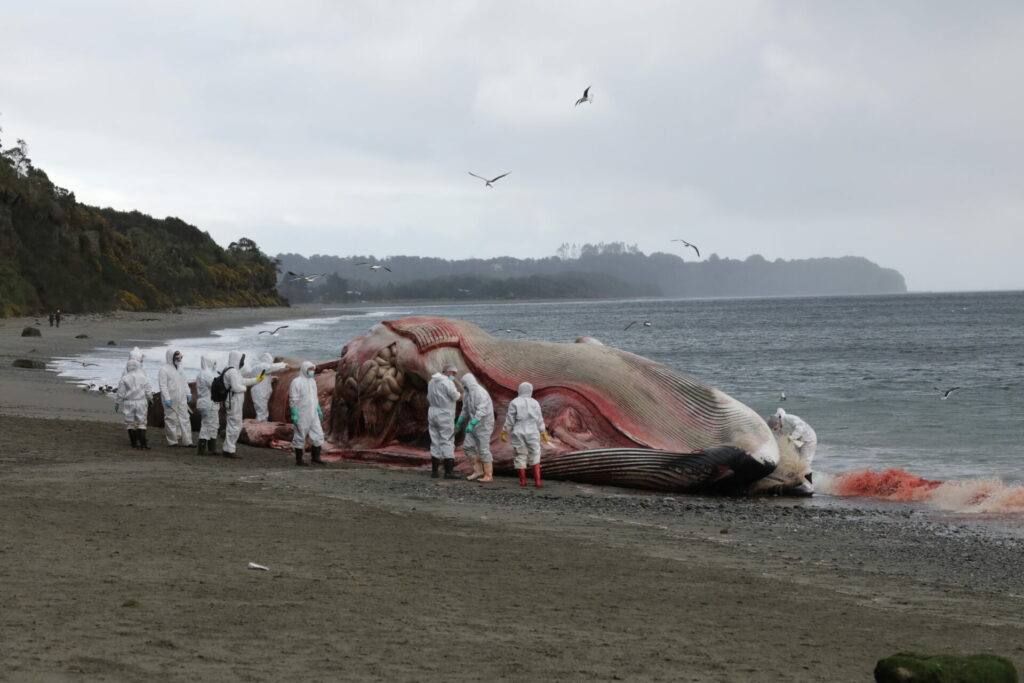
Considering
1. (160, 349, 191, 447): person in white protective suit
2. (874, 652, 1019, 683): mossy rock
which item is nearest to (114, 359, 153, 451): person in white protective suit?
(160, 349, 191, 447): person in white protective suit

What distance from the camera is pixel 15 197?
242 ft

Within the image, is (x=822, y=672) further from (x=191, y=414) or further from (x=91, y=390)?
(x=91, y=390)

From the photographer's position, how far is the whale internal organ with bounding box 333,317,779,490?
15.9m

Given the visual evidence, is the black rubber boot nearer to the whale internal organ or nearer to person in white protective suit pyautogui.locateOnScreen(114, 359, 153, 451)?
the whale internal organ

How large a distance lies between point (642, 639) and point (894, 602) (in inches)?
Answer: 111

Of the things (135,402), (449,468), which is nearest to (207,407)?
(135,402)

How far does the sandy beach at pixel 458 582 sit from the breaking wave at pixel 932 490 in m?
1.16

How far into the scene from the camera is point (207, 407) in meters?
18.4

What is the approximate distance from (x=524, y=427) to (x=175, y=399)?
678cm

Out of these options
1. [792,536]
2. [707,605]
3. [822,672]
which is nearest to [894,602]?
[707,605]

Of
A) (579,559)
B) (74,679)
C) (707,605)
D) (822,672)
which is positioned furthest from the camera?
(579,559)

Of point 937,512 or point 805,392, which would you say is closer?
point 937,512

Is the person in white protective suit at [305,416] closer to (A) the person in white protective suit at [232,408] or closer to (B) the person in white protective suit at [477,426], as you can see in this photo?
(A) the person in white protective suit at [232,408]

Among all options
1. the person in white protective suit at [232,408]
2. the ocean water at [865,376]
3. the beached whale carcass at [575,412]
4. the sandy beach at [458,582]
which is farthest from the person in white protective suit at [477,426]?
the ocean water at [865,376]
